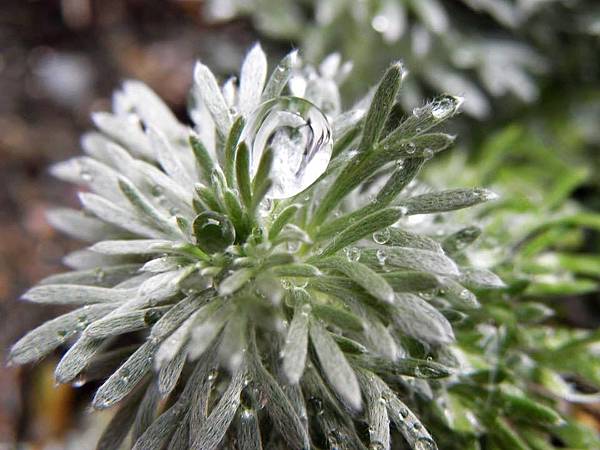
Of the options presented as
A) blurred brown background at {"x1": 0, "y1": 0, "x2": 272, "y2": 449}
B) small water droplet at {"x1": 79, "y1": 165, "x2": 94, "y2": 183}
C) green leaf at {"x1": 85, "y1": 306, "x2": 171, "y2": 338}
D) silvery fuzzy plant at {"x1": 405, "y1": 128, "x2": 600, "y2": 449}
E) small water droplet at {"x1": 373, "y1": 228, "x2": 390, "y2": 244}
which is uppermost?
blurred brown background at {"x1": 0, "y1": 0, "x2": 272, "y2": 449}

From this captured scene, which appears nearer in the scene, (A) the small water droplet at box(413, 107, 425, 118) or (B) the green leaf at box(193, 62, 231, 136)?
(A) the small water droplet at box(413, 107, 425, 118)

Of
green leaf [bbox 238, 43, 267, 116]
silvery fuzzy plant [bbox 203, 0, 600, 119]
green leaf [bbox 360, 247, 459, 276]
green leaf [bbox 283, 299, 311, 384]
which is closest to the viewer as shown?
green leaf [bbox 283, 299, 311, 384]

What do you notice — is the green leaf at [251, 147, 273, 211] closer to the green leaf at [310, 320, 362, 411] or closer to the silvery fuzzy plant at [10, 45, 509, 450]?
the silvery fuzzy plant at [10, 45, 509, 450]

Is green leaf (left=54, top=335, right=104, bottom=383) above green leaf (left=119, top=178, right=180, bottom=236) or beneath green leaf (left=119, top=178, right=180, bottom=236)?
beneath

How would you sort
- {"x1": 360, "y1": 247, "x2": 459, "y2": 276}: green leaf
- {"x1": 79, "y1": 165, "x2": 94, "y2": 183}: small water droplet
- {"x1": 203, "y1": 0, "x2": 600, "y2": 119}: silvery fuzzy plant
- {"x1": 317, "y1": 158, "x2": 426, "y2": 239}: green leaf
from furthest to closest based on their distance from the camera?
{"x1": 203, "y1": 0, "x2": 600, "y2": 119}: silvery fuzzy plant < {"x1": 79, "y1": 165, "x2": 94, "y2": 183}: small water droplet < {"x1": 317, "y1": 158, "x2": 426, "y2": 239}: green leaf < {"x1": 360, "y1": 247, "x2": 459, "y2": 276}: green leaf

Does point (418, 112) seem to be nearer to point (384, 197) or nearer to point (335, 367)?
point (384, 197)

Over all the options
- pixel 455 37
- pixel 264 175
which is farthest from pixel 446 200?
pixel 455 37

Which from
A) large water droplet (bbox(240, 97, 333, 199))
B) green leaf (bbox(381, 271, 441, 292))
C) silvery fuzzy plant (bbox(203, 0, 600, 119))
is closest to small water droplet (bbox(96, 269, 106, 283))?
large water droplet (bbox(240, 97, 333, 199))

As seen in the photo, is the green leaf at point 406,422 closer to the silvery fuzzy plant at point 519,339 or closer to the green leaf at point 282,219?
the silvery fuzzy plant at point 519,339
